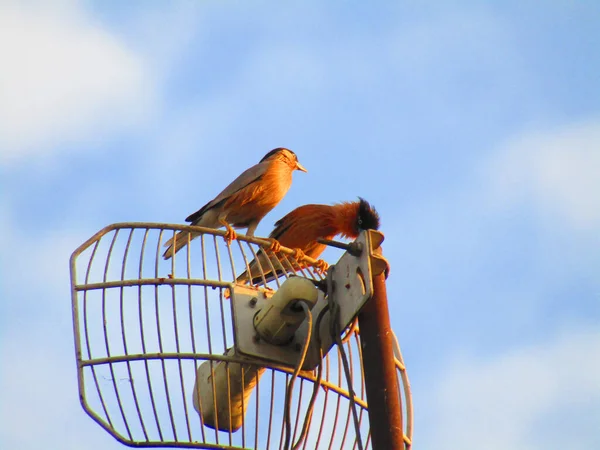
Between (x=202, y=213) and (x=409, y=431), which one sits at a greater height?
(x=202, y=213)

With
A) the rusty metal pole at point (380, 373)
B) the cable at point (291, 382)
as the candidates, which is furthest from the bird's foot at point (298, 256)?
the rusty metal pole at point (380, 373)

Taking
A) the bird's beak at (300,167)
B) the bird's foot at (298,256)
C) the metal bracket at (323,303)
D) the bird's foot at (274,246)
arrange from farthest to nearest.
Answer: the bird's beak at (300,167)
the bird's foot at (298,256)
the bird's foot at (274,246)
the metal bracket at (323,303)

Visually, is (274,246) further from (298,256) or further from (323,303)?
(323,303)

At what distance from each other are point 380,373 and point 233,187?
485 cm

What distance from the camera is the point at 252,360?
2961 millimetres

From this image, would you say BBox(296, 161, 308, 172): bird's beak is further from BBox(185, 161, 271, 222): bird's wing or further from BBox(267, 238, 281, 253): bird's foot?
BBox(267, 238, 281, 253): bird's foot

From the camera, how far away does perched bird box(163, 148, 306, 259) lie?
282 inches

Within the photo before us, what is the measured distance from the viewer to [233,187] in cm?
729

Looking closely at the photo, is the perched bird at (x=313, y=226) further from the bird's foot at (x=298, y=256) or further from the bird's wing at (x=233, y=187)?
the bird's foot at (x=298, y=256)

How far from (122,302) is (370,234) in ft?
2.94

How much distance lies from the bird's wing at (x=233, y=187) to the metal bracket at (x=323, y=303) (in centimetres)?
411

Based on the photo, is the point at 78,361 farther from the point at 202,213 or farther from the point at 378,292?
the point at 202,213

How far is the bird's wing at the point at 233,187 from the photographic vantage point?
A: 720 centimetres

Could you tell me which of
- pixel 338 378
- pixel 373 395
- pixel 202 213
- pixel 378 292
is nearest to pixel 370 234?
pixel 378 292
